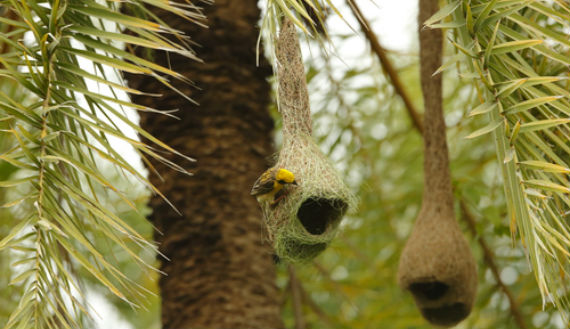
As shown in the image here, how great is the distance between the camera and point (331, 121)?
3.44 metres

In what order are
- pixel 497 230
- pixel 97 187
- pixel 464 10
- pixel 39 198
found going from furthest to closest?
pixel 97 187, pixel 497 230, pixel 464 10, pixel 39 198

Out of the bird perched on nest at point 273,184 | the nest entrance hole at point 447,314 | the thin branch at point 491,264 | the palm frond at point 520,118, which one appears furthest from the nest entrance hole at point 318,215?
the thin branch at point 491,264

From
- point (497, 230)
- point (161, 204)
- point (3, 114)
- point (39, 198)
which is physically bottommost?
point (497, 230)

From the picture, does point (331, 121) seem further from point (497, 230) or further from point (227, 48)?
point (497, 230)

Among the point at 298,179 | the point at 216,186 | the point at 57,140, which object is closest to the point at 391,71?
the point at 216,186

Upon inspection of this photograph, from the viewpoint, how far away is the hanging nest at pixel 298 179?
1.97 metres

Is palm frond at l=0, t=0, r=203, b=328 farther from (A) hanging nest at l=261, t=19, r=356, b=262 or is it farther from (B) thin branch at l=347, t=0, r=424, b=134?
(B) thin branch at l=347, t=0, r=424, b=134

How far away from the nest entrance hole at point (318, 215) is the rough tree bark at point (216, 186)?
522 millimetres

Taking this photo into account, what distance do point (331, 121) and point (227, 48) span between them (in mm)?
732

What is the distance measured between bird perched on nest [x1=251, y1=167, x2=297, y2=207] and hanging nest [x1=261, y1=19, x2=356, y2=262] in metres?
0.02

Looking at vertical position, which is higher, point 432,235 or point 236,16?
point 236,16

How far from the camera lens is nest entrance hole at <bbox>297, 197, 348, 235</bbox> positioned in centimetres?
213

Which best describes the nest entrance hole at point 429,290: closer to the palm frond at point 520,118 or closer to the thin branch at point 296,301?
the palm frond at point 520,118

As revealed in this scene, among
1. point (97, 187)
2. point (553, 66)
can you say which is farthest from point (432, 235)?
point (97, 187)
